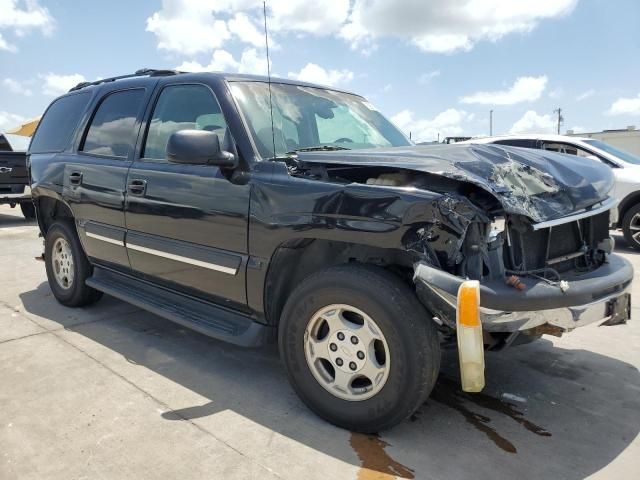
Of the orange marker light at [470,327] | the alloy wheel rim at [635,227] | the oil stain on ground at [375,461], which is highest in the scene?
the orange marker light at [470,327]

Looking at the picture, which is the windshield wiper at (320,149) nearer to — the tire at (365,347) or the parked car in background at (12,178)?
the tire at (365,347)

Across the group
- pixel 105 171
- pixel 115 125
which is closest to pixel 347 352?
pixel 105 171

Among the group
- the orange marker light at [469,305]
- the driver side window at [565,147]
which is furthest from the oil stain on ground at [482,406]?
the driver side window at [565,147]

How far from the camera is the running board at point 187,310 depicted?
10.3 feet

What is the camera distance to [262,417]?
9.57 ft

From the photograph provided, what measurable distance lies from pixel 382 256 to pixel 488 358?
59.6 inches

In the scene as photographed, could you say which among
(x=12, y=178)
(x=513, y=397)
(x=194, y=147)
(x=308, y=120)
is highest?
(x=308, y=120)

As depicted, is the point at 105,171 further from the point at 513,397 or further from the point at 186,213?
the point at 513,397

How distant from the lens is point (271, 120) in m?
3.31

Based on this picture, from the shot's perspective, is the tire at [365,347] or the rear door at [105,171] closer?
the tire at [365,347]

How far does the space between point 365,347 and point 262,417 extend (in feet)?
2.44

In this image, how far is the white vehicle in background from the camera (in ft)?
25.1

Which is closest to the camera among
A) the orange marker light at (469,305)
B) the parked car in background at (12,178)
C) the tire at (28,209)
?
the orange marker light at (469,305)

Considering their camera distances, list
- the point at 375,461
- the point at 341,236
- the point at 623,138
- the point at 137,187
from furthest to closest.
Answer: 1. the point at 623,138
2. the point at 137,187
3. the point at 341,236
4. the point at 375,461
